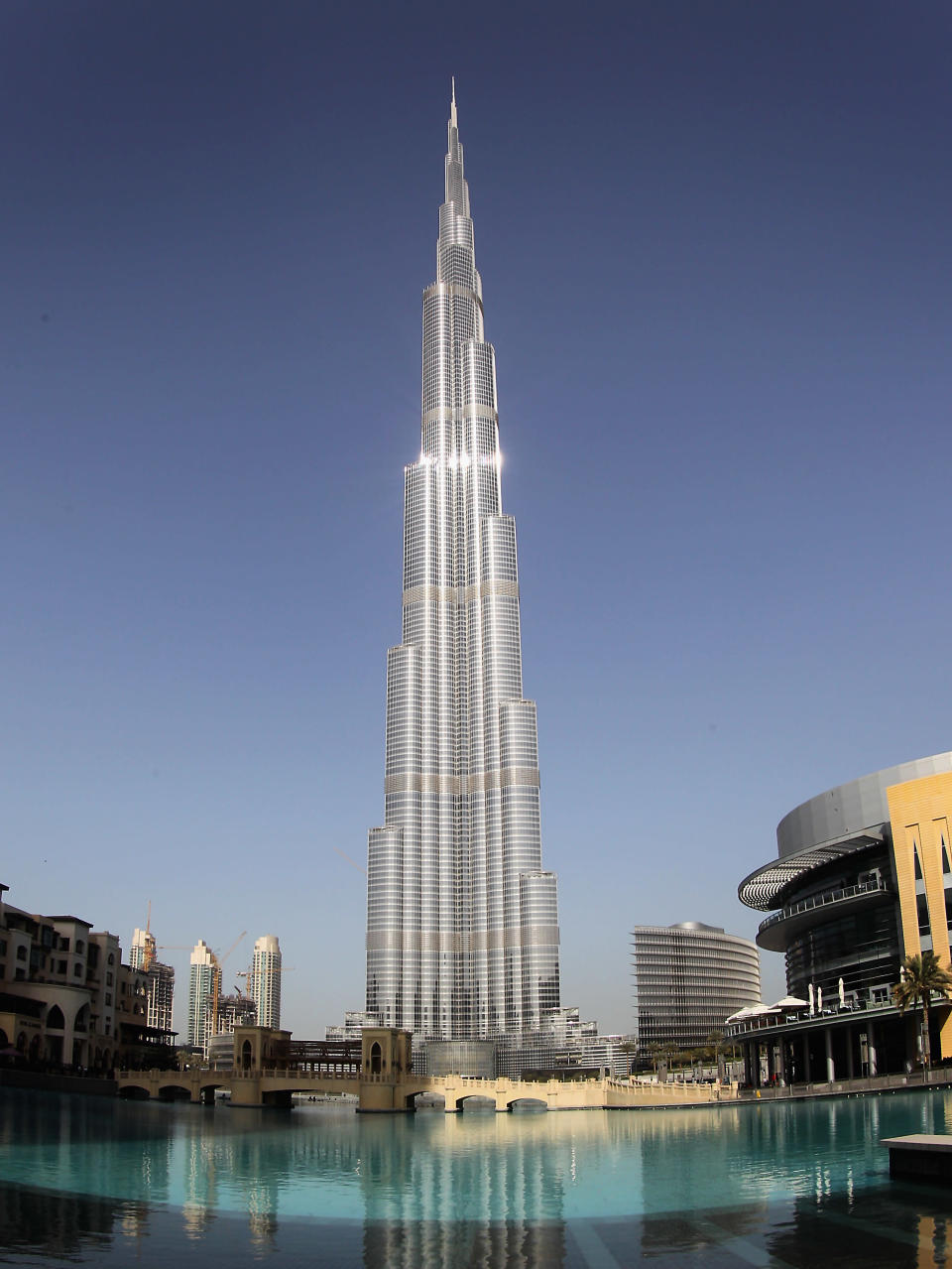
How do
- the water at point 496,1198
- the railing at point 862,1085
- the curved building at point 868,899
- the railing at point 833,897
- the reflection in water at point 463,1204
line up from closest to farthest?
the water at point 496,1198 → the reflection in water at point 463,1204 → the railing at point 862,1085 → the curved building at point 868,899 → the railing at point 833,897

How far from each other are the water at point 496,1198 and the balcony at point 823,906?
76.7 ft

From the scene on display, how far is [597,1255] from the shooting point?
40.2 metres

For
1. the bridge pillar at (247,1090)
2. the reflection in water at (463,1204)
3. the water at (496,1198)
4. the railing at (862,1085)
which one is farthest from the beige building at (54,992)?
the railing at (862,1085)

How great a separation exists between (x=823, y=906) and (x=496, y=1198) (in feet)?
273

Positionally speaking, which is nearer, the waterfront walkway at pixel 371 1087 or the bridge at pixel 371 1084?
the waterfront walkway at pixel 371 1087

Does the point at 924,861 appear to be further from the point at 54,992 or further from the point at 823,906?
the point at 54,992

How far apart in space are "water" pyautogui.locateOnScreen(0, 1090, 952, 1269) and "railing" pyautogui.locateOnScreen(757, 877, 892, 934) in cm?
2349

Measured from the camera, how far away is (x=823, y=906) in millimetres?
133000

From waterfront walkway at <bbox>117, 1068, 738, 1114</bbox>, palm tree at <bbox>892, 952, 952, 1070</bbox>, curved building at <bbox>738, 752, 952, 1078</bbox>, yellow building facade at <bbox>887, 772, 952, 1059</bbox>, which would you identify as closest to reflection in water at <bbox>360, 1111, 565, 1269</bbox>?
palm tree at <bbox>892, 952, 952, 1070</bbox>

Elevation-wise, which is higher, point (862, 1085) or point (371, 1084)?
point (862, 1085)

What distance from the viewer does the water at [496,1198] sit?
132 feet

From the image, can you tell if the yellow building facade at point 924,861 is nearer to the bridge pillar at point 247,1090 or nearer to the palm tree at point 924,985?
the palm tree at point 924,985

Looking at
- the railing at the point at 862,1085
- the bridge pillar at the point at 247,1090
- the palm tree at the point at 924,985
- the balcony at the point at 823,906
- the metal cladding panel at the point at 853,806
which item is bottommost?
the bridge pillar at the point at 247,1090

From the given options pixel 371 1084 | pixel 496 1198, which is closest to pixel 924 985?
pixel 496 1198
